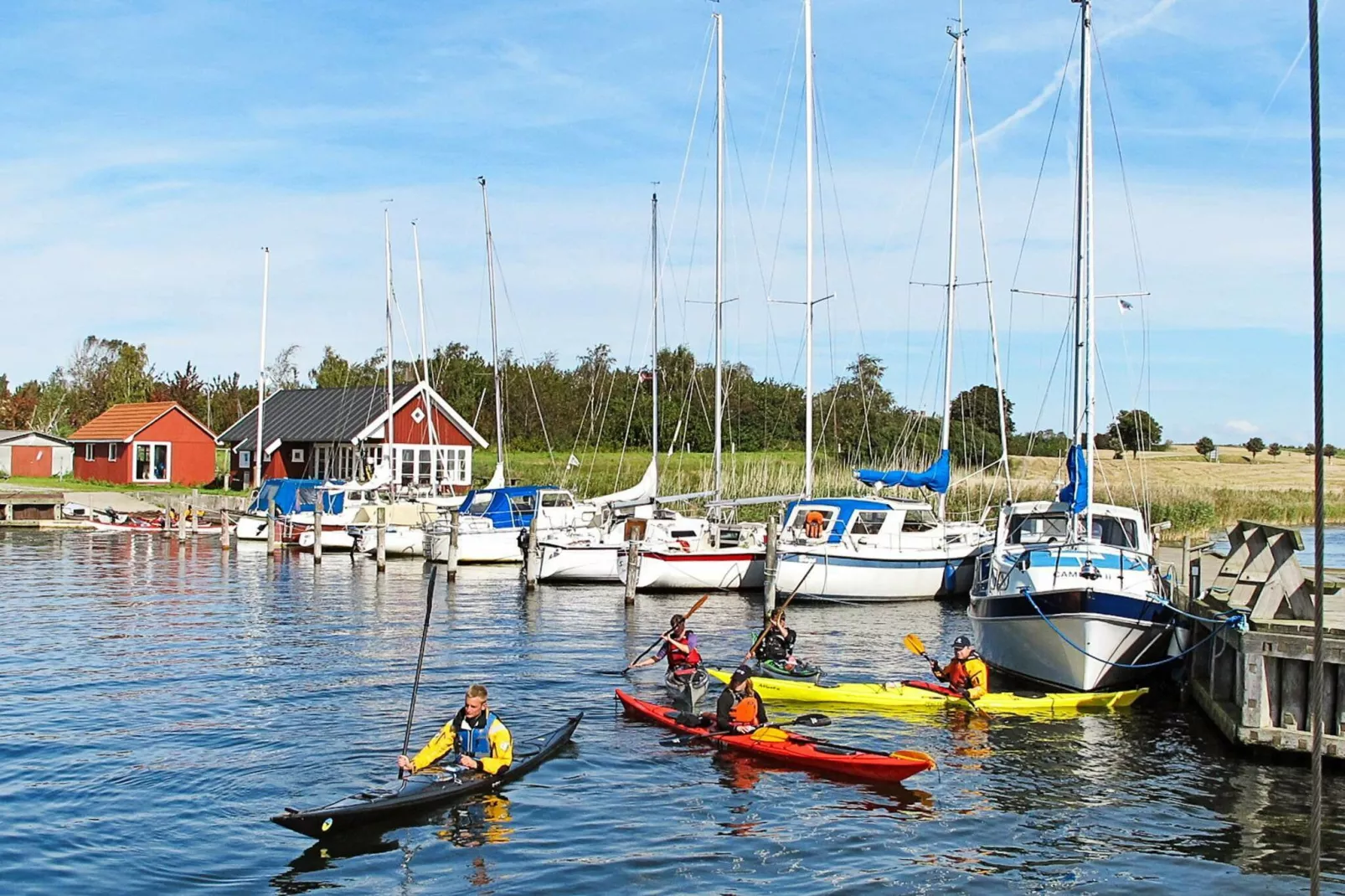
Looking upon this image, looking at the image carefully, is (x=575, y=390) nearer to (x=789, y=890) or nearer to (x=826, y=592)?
(x=826, y=592)

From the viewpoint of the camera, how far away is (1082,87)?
2445 cm

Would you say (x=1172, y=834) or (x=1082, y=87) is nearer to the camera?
(x=1172, y=834)

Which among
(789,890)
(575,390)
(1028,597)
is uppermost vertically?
(575,390)

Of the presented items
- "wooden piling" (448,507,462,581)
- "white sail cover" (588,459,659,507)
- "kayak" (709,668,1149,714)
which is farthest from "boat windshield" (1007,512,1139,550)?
"wooden piling" (448,507,462,581)

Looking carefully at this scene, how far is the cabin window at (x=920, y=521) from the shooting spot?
3641 centimetres

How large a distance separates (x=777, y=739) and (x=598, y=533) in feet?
73.4

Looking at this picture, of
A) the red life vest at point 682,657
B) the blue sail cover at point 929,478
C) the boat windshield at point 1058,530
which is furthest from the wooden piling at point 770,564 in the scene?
the red life vest at point 682,657

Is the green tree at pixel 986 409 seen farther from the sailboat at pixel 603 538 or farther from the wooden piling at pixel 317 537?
the wooden piling at pixel 317 537

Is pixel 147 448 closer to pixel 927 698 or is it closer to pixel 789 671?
pixel 789 671

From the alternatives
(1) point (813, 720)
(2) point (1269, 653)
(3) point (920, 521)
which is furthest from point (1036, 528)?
(2) point (1269, 653)

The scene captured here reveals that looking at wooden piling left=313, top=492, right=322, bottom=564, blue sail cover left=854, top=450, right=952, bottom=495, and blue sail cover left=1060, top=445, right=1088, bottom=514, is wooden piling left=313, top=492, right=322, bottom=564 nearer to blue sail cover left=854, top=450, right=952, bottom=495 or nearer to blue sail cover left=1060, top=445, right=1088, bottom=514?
blue sail cover left=854, top=450, right=952, bottom=495

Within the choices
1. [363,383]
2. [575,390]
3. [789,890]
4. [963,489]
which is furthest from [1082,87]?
[363,383]

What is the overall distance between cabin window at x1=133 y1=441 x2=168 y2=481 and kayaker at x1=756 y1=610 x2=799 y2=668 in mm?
54655

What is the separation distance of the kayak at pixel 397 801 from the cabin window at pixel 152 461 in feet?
192
